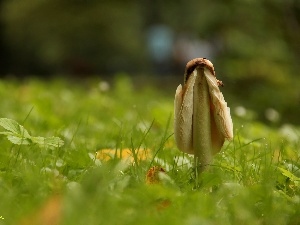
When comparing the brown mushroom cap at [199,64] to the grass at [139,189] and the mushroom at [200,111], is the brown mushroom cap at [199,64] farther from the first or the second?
the grass at [139,189]

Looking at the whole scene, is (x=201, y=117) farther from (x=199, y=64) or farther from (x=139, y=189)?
(x=139, y=189)

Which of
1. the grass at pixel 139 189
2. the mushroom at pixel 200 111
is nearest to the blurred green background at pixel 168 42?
the grass at pixel 139 189

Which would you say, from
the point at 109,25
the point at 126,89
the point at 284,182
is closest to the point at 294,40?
the point at 126,89

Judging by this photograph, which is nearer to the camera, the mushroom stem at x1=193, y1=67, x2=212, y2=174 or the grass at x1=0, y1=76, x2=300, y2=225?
the grass at x1=0, y1=76, x2=300, y2=225

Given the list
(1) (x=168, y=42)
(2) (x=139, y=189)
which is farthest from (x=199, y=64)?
(1) (x=168, y=42)

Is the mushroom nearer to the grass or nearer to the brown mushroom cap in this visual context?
the brown mushroom cap

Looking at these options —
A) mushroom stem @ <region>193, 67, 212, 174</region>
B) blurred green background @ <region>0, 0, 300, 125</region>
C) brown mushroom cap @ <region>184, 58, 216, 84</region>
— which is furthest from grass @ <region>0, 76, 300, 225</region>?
blurred green background @ <region>0, 0, 300, 125</region>
